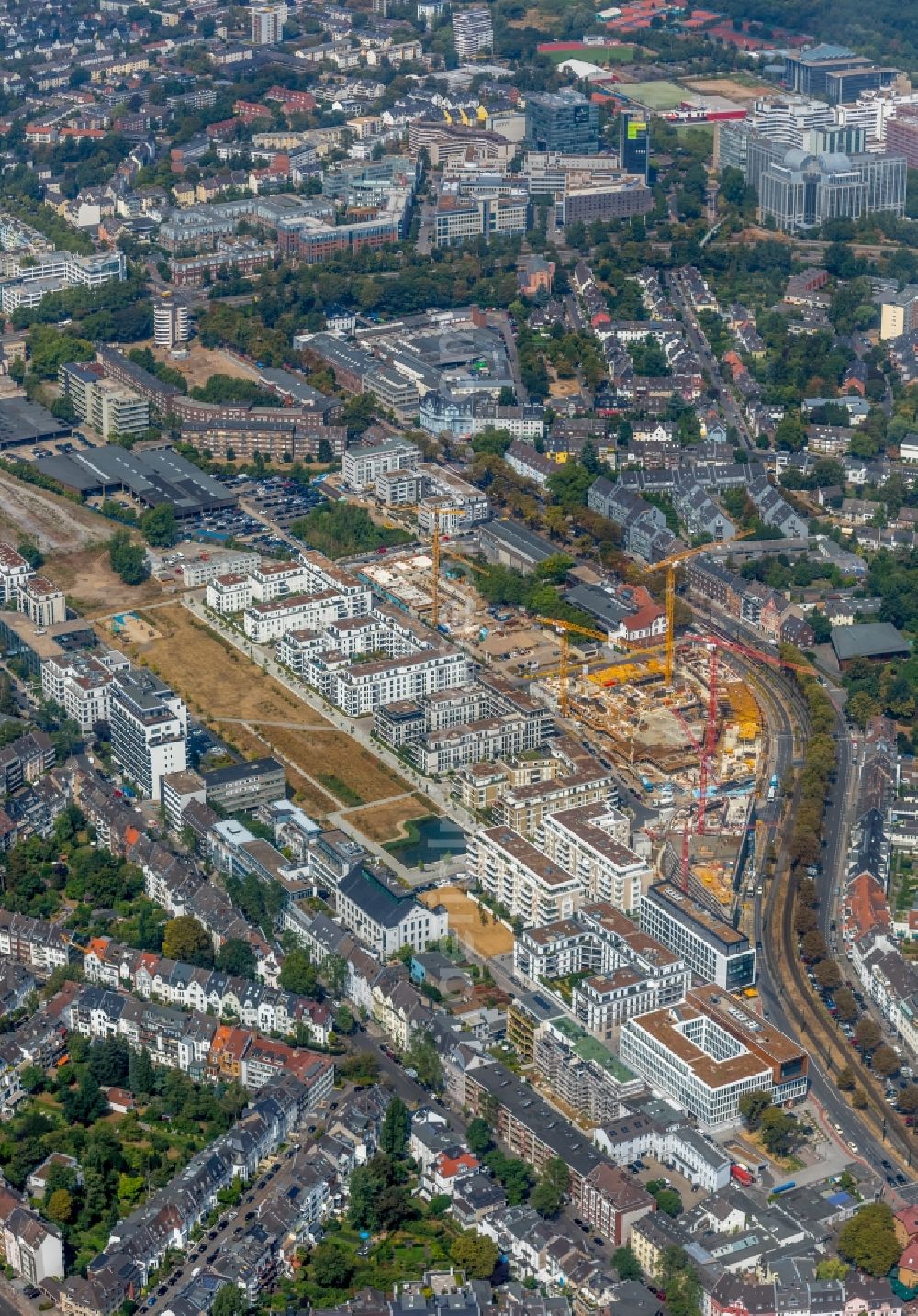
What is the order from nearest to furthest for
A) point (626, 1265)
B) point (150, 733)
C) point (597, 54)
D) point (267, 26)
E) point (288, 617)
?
point (626, 1265), point (150, 733), point (288, 617), point (597, 54), point (267, 26)

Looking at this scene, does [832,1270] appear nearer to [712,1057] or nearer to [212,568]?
[712,1057]

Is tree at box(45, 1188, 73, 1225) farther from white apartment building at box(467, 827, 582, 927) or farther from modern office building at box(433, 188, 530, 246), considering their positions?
modern office building at box(433, 188, 530, 246)

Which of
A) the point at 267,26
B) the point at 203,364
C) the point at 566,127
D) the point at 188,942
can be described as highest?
the point at 566,127

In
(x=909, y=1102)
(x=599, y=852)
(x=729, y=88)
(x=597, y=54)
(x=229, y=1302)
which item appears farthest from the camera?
(x=597, y=54)

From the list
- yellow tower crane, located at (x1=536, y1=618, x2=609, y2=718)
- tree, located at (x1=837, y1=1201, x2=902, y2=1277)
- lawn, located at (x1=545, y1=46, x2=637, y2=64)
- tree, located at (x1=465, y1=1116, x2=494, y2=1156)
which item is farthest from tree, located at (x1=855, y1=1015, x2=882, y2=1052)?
lawn, located at (x1=545, y1=46, x2=637, y2=64)

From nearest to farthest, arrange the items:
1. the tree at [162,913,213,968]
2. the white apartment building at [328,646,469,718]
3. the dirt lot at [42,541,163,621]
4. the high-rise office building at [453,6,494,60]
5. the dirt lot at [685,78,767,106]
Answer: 1. the tree at [162,913,213,968]
2. the white apartment building at [328,646,469,718]
3. the dirt lot at [42,541,163,621]
4. the dirt lot at [685,78,767,106]
5. the high-rise office building at [453,6,494,60]

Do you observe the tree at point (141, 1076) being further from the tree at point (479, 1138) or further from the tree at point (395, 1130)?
the tree at point (479, 1138)

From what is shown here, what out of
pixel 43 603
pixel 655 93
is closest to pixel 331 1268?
pixel 43 603

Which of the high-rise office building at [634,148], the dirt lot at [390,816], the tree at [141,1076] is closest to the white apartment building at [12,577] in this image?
the dirt lot at [390,816]
